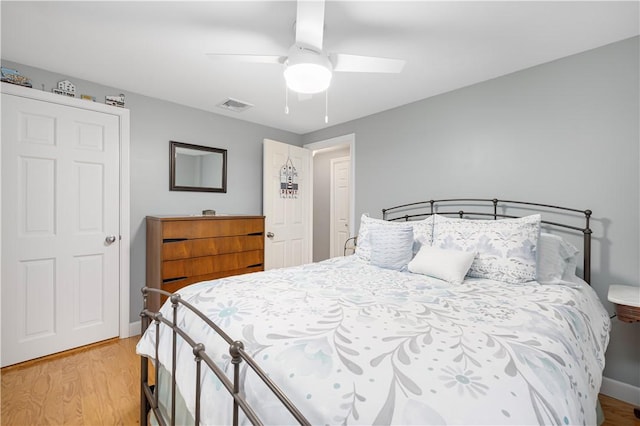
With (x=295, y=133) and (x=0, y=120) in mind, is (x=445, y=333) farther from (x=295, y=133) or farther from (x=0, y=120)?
(x=295, y=133)

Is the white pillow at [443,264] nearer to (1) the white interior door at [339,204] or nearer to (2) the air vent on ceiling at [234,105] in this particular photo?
(2) the air vent on ceiling at [234,105]

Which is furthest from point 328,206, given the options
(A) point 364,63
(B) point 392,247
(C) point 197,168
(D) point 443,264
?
(A) point 364,63

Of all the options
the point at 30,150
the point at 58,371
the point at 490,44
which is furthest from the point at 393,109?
the point at 58,371

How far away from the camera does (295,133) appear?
4395 millimetres

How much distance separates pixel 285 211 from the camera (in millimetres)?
3969

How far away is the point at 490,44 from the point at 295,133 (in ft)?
9.31

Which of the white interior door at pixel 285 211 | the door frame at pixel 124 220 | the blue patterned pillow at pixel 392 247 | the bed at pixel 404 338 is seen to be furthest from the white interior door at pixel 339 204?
the door frame at pixel 124 220

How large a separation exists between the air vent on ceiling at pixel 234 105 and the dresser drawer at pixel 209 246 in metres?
1.45

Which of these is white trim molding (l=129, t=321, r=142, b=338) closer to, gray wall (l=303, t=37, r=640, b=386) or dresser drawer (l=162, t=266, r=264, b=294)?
dresser drawer (l=162, t=266, r=264, b=294)

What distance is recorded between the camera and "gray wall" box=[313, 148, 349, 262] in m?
5.47

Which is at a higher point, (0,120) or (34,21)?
(34,21)

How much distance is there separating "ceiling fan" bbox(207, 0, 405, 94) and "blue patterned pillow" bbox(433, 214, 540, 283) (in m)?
1.23

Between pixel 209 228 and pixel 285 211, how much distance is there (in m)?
1.22

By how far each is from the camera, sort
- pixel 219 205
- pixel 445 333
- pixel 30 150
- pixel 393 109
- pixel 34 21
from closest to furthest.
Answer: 1. pixel 445 333
2. pixel 34 21
3. pixel 30 150
4. pixel 393 109
5. pixel 219 205
